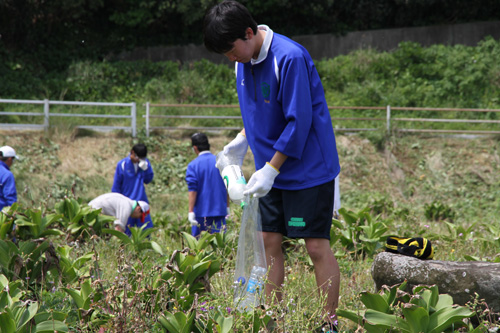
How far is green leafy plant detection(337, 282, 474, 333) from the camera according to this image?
2434mm

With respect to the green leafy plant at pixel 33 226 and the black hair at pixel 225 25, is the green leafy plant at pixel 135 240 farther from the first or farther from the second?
the black hair at pixel 225 25

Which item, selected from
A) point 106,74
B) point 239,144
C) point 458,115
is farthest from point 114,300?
point 106,74

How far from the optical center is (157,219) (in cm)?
746

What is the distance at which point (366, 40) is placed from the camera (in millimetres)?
20156

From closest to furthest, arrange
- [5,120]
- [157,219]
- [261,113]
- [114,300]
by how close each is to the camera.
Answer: [114,300] → [261,113] → [157,219] → [5,120]

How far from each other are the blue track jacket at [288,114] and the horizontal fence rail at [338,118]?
11188 mm

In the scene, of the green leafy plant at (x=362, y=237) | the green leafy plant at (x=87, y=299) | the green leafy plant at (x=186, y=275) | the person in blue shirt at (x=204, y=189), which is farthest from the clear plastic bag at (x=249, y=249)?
the person in blue shirt at (x=204, y=189)

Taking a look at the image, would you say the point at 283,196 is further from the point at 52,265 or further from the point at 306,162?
the point at 52,265

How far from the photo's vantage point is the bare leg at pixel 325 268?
9.53 feet

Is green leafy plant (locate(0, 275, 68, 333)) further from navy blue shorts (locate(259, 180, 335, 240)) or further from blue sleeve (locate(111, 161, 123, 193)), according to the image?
blue sleeve (locate(111, 161, 123, 193))

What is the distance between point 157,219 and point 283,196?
4720mm

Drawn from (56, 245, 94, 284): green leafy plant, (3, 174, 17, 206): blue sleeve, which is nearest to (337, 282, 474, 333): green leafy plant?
Result: (56, 245, 94, 284): green leafy plant

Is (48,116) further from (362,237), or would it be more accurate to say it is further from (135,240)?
(362,237)

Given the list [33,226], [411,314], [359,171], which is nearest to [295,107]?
[411,314]
